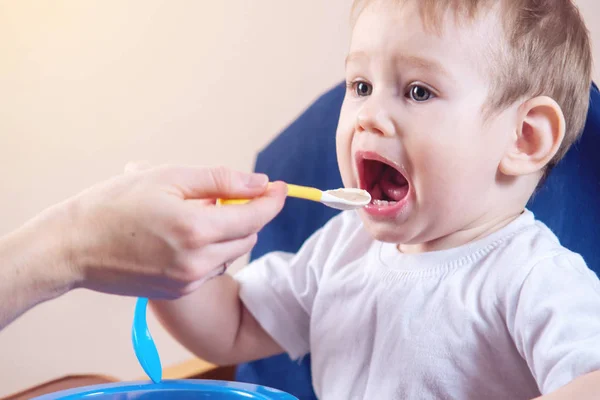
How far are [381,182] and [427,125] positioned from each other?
0.34ft

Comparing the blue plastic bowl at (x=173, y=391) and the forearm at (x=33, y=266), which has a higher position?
the forearm at (x=33, y=266)

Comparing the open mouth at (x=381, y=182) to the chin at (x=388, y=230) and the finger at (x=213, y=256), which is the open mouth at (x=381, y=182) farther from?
the finger at (x=213, y=256)

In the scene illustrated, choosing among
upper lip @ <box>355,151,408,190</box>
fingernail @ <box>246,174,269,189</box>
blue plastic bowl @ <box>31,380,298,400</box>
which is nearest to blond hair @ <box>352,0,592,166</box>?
upper lip @ <box>355,151,408,190</box>

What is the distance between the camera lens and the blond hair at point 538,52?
0.73 meters

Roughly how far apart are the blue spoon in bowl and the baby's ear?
0.42 meters

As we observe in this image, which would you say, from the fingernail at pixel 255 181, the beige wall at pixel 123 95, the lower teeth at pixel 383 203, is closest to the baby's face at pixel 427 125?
the lower teeth at pixel 383 203

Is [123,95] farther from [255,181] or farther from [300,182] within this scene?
[255,181]

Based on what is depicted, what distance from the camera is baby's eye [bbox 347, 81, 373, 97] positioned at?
0.80 m

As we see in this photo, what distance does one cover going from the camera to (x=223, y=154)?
5.70ft

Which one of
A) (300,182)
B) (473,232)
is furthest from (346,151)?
(300,182)

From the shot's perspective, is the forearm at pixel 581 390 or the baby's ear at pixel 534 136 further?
the baby's ear at pixel 534 136

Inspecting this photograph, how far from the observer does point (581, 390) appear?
562mm

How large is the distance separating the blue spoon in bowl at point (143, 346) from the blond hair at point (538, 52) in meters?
0.42

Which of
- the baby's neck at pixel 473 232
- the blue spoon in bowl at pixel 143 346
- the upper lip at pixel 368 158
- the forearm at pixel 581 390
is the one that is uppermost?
the upper lip at pixel 368 158
